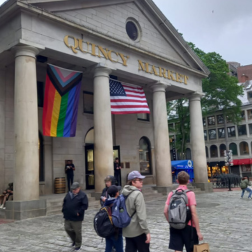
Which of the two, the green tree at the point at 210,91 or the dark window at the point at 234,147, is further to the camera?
the dark window at the point at 234,147

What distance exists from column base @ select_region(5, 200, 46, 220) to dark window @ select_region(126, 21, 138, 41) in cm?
1163

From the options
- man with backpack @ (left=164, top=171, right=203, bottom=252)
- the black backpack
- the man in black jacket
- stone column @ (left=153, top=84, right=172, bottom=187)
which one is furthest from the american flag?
man with backpack @ (left=164, top=171, right=203, bottom=252)

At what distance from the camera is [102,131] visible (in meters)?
15.7

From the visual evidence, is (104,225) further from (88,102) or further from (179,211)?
(88,102)

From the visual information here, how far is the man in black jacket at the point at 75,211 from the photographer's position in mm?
6840

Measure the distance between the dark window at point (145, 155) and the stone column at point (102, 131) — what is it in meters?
8.61

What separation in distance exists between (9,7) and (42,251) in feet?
34.0

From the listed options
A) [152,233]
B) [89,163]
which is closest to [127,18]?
[89,163]

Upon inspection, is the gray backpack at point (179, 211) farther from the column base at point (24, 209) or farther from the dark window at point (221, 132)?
the dark window at point (221, 132)

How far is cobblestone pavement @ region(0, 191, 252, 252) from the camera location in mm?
7137

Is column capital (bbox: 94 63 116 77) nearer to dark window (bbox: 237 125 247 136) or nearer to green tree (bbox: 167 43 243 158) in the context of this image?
green tree (bbox: 167 43 243 158)

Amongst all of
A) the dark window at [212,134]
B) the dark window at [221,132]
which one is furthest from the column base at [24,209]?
the dark window at [212,134]

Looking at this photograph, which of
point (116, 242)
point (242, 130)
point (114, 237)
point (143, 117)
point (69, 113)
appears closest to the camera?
point (114, 237)

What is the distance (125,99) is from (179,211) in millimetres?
13344
